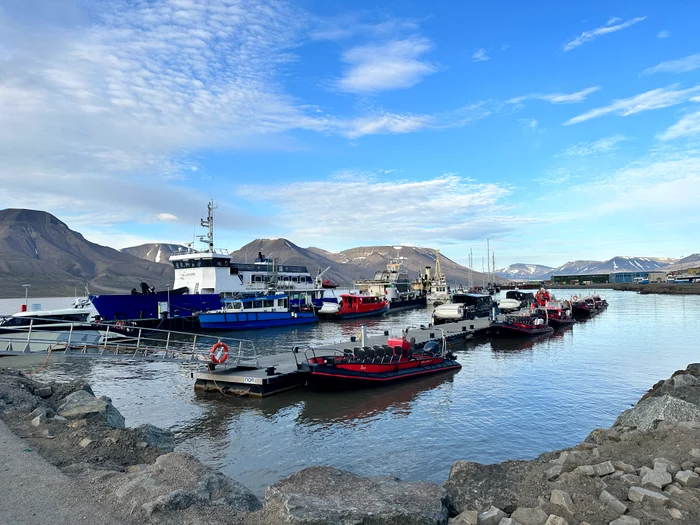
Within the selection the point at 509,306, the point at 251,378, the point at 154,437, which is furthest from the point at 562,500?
the point at 509,306

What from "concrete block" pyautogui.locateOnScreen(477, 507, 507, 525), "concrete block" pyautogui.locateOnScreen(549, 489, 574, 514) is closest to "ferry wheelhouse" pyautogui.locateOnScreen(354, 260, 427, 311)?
"concrete block" pyautogui.locateOnScreen(549, 489, 574, 514)

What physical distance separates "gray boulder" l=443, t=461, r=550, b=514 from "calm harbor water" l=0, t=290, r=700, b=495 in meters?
2.97

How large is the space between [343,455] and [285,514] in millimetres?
8089

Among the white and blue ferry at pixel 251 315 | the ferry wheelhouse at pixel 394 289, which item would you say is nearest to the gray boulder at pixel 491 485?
the white and blue ferry at pixel 251 315

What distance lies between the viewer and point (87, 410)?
1144cm

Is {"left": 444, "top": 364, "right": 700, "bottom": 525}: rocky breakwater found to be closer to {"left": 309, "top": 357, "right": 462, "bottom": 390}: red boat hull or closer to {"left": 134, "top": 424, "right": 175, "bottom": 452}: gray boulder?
{"left": 134, "top": 424, "right": 175, "bottom": 452}: gray boulder

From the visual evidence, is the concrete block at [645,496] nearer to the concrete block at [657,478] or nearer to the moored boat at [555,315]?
the concrete block at [657,478]

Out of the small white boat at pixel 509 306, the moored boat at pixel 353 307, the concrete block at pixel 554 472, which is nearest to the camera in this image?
the concrete block at pixel 554 472

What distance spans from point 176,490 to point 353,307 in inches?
2308

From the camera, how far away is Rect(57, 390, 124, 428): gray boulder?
36.9 ft

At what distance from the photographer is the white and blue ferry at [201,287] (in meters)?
43.5

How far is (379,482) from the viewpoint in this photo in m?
6.80

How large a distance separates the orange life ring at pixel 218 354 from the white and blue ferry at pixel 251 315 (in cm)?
2581

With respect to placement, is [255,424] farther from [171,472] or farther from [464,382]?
[464,382]
